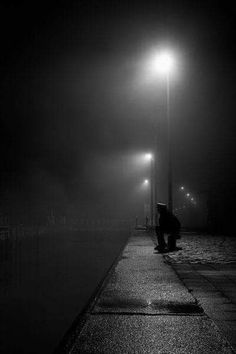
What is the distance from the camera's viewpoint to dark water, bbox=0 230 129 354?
8.02 metres

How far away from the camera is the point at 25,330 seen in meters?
8.49

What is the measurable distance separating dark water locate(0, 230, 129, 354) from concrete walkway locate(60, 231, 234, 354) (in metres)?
2.31

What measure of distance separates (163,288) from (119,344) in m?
3.02

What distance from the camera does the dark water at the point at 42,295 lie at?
802cm

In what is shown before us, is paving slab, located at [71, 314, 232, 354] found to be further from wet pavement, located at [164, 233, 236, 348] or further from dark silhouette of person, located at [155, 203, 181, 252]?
dark silhouette of person, located at [155, 203, 181, 252]

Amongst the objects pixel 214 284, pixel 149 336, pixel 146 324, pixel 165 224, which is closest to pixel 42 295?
pixel 165 224

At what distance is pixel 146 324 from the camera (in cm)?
445

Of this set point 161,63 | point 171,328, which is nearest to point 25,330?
point 171,328

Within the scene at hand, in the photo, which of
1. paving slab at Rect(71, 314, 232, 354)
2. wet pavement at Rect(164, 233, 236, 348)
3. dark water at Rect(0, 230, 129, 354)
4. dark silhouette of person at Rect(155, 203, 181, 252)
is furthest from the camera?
dark silhouette of person at Rect(155, 203, 181, 252)

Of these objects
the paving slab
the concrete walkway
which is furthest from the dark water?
the paving slab

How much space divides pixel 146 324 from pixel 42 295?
8988mm

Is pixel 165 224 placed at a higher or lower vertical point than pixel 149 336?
higher

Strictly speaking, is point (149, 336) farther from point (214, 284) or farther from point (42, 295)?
point (42, 295)

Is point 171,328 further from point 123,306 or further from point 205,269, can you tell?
point 205,269
